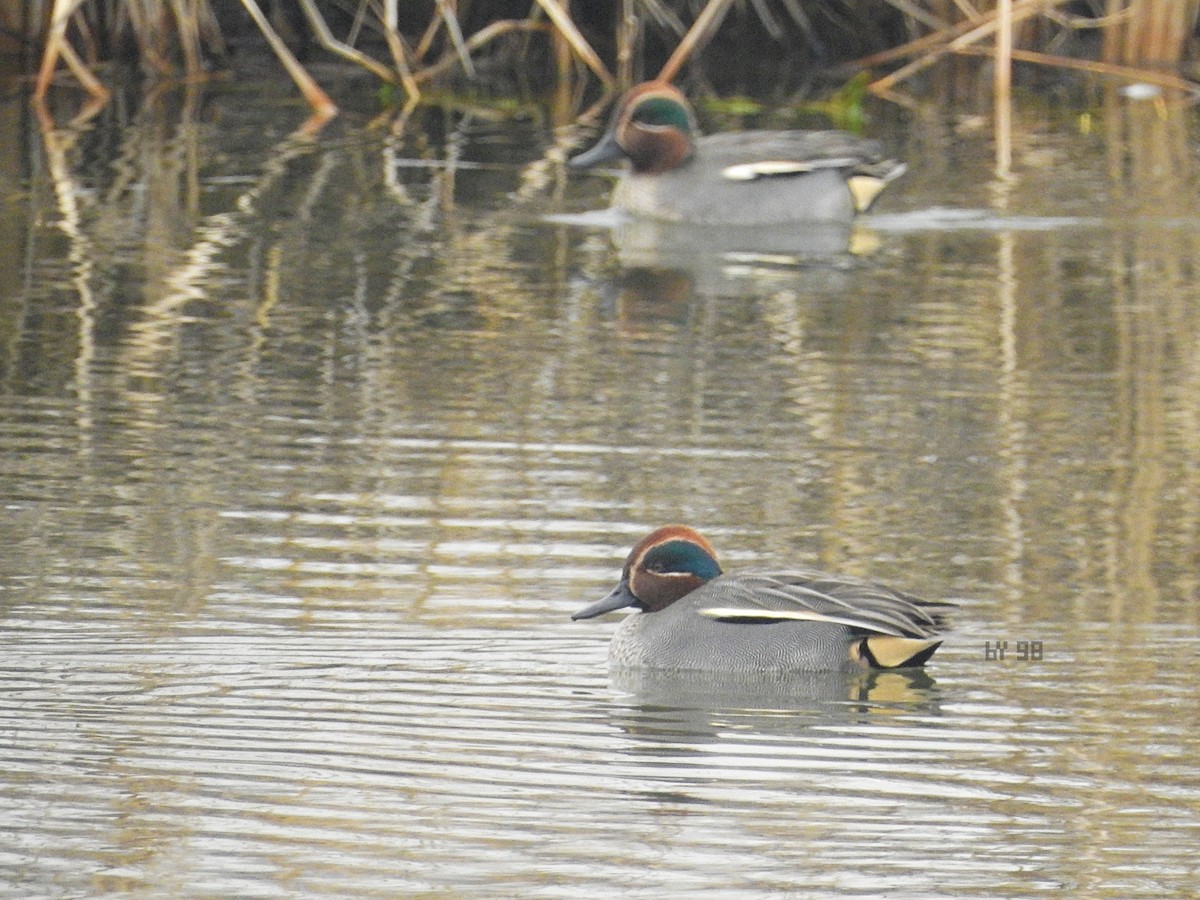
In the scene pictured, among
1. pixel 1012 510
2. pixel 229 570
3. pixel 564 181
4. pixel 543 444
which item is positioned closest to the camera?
pixel 229 570

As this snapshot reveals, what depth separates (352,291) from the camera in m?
10.7

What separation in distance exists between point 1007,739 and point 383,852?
4.81ft

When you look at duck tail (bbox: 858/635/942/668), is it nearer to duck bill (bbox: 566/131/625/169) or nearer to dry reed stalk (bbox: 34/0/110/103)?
duck bill (bbox: 566/131/625/169)

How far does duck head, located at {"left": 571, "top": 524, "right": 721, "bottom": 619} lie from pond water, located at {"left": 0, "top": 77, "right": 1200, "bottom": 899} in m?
0.17

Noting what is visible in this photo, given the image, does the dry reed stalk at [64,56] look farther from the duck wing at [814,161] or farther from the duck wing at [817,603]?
the duck wing at [817,603]

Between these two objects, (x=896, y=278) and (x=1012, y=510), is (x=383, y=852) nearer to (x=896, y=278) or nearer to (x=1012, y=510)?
(x=1012, y=510)

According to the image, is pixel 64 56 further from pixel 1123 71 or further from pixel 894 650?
pixel 894 650

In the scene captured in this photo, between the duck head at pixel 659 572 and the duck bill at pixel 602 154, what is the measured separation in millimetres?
7083

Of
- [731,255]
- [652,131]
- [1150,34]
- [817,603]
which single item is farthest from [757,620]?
[1150,34]

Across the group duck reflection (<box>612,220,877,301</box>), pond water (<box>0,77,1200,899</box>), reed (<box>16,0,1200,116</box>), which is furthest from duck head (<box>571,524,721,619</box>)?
reed (<box>16,0,1200,116</box>)

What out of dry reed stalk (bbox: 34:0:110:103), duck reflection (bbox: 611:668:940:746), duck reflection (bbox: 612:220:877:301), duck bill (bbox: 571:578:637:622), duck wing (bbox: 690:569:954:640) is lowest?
duck reflection (bbox: 612:220:877:301)

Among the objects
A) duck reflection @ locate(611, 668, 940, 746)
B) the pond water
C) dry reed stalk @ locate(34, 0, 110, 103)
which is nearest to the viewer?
the pond water

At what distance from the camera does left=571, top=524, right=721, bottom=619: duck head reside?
6.11 meters

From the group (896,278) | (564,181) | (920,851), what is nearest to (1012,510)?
(920,851)
